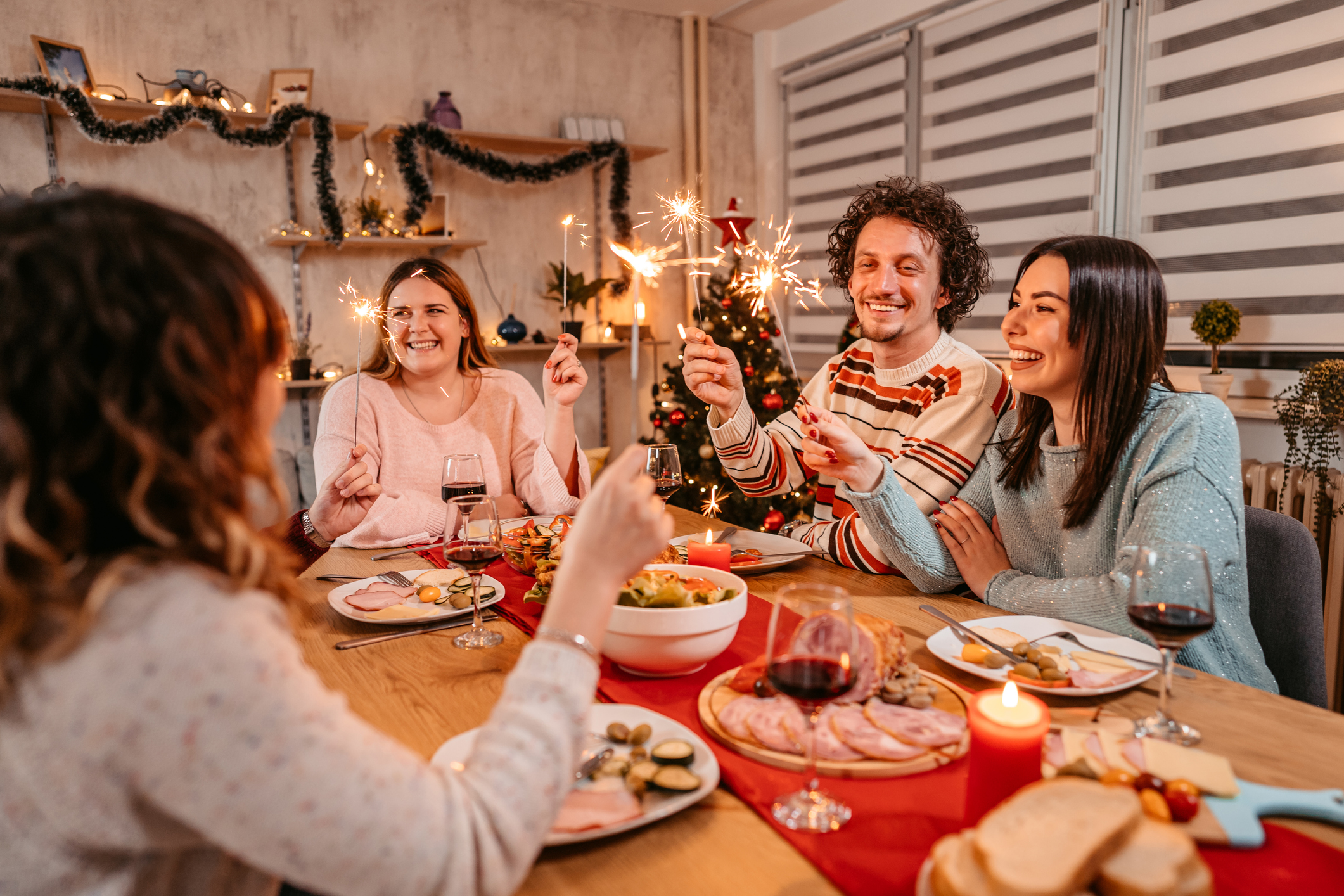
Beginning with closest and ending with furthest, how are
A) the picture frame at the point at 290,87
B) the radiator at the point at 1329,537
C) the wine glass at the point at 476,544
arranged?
1. the wine glass at the point at 476,544
2. the radiator at the point at 1329,537
3. the picture frame at the point at 290,87

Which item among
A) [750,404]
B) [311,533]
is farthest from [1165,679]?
[750,404]

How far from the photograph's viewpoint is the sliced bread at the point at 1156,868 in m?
0.63

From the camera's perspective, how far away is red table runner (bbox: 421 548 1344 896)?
730mm

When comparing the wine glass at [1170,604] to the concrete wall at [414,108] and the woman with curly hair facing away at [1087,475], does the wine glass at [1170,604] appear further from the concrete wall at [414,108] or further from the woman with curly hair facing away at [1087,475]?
the concrete wall at [414,108]

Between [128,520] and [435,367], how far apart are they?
1.92 metres

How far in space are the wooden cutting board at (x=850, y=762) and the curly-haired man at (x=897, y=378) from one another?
2.51 ft

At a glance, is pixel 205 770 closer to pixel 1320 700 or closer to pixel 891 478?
pixel 891 478

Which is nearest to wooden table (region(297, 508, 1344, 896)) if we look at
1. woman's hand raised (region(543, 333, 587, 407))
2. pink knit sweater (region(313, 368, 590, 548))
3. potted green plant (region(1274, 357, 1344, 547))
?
pink knit sweater (region(313, 368, 590, 548))

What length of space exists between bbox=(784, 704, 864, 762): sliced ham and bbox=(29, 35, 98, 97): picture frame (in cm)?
384

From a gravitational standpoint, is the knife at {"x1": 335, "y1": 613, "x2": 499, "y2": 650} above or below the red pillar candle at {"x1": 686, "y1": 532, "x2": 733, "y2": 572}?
below

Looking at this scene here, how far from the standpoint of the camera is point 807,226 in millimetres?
5012

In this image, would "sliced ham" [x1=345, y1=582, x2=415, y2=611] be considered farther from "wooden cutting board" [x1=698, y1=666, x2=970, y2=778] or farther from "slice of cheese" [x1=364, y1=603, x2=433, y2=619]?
"wooden cutting board" [x1=698, y1=666, x2=970, y2=778]

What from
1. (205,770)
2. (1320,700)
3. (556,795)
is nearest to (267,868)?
(205,770)

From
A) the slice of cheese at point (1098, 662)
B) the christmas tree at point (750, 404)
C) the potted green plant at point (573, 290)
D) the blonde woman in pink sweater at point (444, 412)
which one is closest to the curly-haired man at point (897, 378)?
the blonde woman in pink sweater at point (444, 412)
